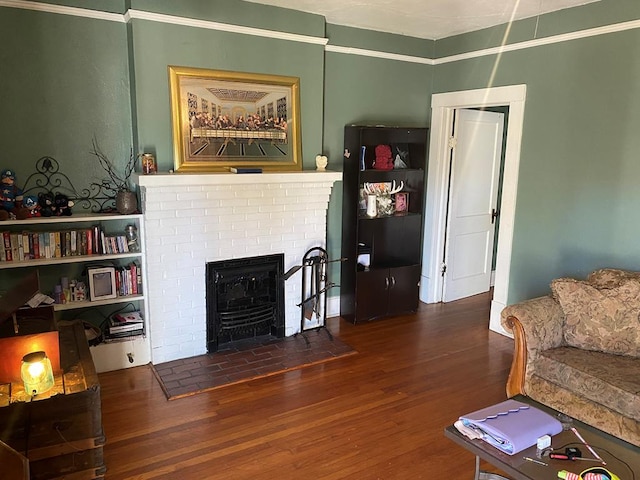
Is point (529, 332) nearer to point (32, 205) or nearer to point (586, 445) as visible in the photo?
point (586, 445)

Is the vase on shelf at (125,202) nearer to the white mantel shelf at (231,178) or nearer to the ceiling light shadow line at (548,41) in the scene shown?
the white mantel shelf at (231,178)

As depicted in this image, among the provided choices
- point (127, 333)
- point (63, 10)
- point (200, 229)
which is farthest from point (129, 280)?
point (63, 10)

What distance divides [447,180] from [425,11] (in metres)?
1.69

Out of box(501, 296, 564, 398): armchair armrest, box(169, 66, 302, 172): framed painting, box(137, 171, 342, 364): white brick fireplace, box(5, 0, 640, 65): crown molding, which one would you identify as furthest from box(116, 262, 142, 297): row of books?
box(501, 296, 564, 398): armchair armrest

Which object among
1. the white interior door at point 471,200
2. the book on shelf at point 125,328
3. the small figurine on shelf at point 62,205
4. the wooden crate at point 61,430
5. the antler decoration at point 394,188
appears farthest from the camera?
the white interior door at point 471,200

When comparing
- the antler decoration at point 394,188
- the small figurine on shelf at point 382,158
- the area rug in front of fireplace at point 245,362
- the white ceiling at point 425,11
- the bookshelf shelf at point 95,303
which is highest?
the white ceiling at point 425,11

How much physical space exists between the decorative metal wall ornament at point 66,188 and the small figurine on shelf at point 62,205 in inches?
4.7

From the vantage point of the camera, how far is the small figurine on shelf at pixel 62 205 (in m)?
3.34

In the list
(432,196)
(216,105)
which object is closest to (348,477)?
(216,105)

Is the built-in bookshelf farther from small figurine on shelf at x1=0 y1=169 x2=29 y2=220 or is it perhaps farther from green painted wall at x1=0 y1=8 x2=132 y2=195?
green painted wall at x1=0 y1=8 x2=132 y2=195

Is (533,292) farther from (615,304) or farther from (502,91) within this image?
(502,91)

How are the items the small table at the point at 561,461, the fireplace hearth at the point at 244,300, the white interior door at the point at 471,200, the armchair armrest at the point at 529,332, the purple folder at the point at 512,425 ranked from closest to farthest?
the small table at the point at 561,461, the purple folder at the point at 512,425, the armchair armrest at the point at 529,332, the fireplace hearth at the point at 244,300, the white interior door at the point at 471,200

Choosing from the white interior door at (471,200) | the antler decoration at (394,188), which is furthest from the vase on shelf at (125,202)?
the white interior door at (471,200)

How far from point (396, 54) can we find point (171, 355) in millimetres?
3361
